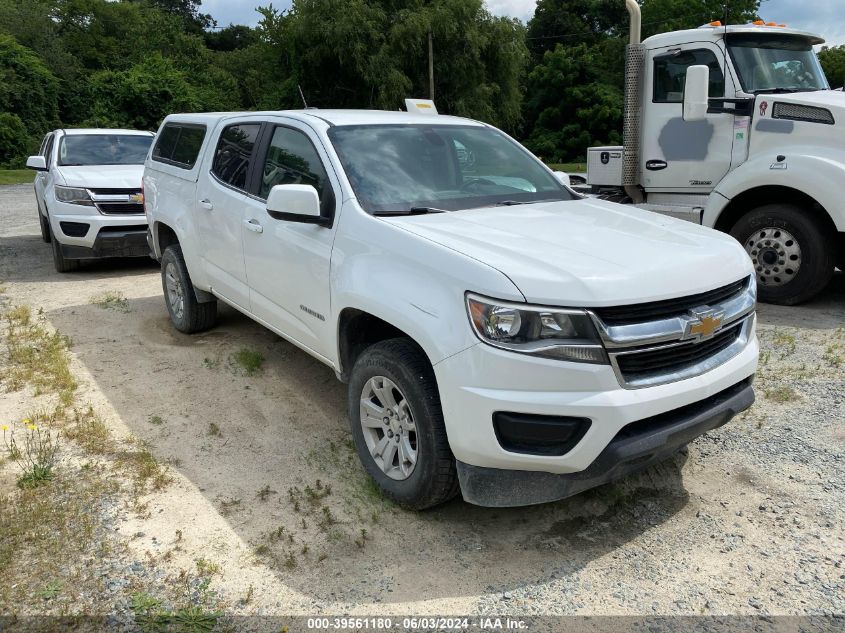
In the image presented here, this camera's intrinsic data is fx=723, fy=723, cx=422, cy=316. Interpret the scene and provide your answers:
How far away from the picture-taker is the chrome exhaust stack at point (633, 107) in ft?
25.3

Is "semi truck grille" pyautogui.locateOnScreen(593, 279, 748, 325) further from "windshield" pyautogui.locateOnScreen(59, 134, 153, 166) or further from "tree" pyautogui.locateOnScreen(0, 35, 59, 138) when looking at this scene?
"tree" pyautogui.locateOnScreen(0, 35, 59, 138)

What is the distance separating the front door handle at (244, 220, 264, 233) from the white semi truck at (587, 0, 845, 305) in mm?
4532

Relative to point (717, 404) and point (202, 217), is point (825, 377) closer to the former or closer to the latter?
point (717, 404)

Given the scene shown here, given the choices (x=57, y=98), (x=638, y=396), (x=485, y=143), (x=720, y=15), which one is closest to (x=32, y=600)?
(x=638, y=396)

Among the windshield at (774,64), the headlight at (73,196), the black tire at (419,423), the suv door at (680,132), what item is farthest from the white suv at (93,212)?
the windshield at (774,64)

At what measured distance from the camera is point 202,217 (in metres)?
5.50

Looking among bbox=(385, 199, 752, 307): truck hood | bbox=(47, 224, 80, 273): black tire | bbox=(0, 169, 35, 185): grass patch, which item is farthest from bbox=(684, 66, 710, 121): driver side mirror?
bbox=(0, 169, 35, 185): grass patch

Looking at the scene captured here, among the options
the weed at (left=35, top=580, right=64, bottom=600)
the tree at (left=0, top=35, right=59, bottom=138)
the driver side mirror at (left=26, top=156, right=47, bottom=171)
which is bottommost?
the weed at (left=35, top=580, right=64, bottom=600)

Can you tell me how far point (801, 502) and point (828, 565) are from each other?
1.72ft

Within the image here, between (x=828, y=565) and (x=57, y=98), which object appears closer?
(x=828, y=565)

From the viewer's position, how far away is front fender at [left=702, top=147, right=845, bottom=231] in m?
6.31

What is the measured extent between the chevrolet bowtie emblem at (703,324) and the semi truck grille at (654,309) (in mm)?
50

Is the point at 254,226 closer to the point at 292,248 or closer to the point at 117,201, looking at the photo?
the point at 292,248

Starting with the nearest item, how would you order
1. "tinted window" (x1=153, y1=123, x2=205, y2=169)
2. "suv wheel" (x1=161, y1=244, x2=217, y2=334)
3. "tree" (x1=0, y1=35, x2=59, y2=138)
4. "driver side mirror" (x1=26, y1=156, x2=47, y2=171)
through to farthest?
"tinted window" (x1=153, y1=123, x2=205, y2=169)
"suv wheel" (x1=161, y1=244, x2=217, y2=334)
"driver side mirror" (x1=26, y1=156, x2=47, y2=171)
"tree" (x1=0, y1=35, x2=59, y2=138)
